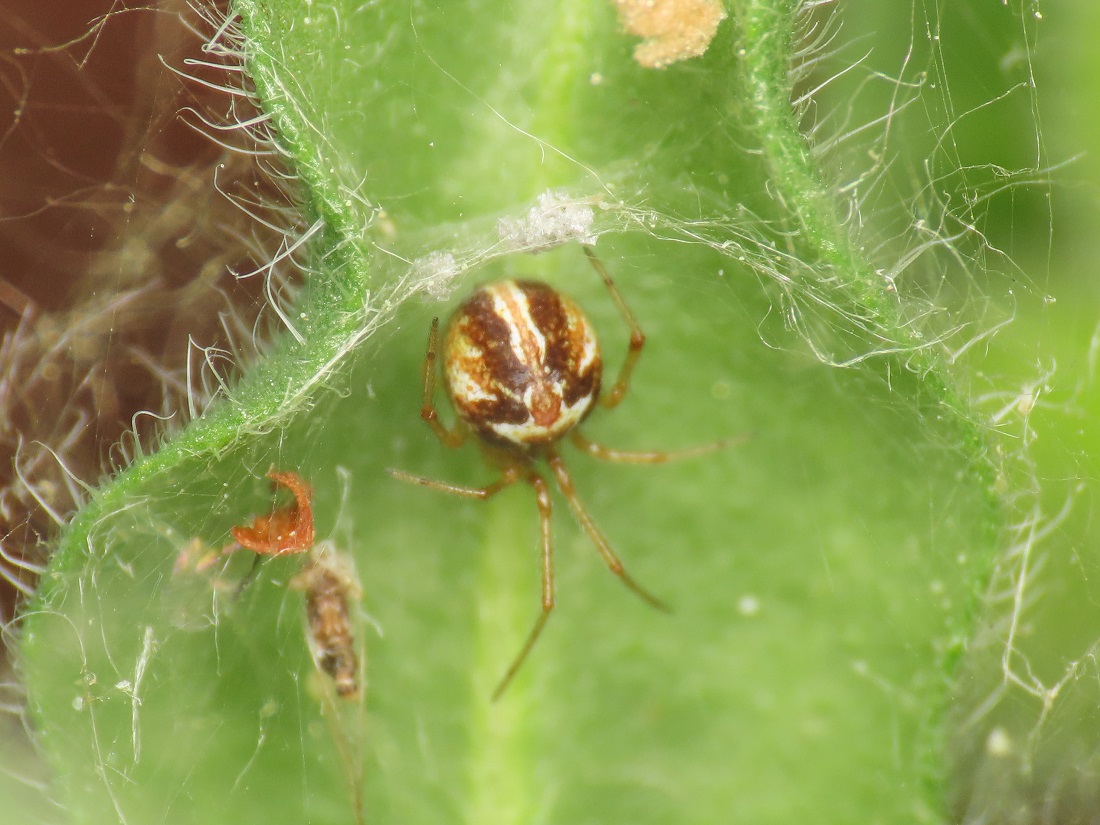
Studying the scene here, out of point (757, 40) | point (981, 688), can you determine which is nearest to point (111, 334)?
point (757, 40)

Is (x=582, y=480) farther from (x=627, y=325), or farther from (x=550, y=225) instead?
(x=550, y=225)

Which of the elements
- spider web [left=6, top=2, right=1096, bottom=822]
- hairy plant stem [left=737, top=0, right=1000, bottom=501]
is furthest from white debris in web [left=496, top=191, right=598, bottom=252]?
hairy plant stem [left=737, top=0, right=1000, bottom=501]

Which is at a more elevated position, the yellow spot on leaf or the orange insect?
the yellow spot on leaf

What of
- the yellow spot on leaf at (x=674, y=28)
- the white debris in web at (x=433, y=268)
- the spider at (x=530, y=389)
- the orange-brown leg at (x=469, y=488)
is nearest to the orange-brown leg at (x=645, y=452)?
the spider at (x=530, y=389)

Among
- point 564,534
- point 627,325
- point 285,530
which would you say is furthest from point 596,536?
point 285,530

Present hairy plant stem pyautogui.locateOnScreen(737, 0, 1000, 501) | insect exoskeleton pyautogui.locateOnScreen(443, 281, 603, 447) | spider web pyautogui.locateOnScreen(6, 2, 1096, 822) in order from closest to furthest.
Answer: hairy plant stem pyautogui.locateOnScreen(737, 0, 1000, 501), spider web pyautogui.locateOnScreen(6, 2, 1096, 822), insect exoskeleton pyautogui.locateOnScreen(443, 281, 603, 447)

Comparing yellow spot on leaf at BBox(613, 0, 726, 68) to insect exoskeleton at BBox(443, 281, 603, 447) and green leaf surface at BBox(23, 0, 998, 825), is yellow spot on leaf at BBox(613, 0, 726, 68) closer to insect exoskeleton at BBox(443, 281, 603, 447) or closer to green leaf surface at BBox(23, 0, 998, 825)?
green leaf surface at BBox(23, 0, 998, 825)

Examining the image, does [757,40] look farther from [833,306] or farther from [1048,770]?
[1048,770]
